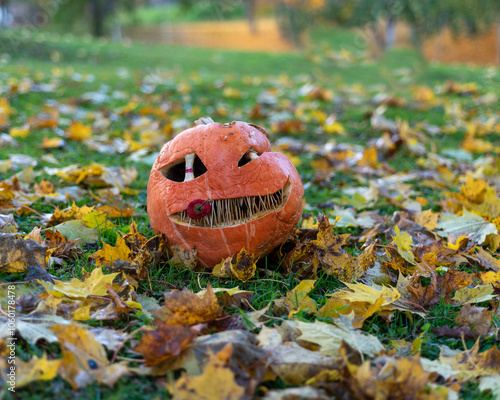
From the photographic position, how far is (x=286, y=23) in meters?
24.2

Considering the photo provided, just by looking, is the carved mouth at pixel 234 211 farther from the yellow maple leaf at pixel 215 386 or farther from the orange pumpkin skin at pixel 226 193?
the yellow maple leaf at pixel 215 386

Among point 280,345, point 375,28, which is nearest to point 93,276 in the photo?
point 280,345

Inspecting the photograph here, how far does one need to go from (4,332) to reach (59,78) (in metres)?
6.17

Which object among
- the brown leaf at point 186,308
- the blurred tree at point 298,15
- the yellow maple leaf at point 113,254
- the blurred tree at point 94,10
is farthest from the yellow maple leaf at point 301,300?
the blurred tree at point 94,10

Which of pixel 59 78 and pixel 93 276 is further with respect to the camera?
pixel 59 78

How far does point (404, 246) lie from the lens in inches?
76.6

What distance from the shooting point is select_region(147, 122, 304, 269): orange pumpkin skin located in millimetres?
1753

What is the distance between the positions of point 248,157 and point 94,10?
811 inches

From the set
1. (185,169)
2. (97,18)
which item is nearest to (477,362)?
(185,169)

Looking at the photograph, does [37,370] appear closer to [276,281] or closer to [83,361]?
[83,361]

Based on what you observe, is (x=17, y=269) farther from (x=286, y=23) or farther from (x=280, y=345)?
(x=286, y=23)

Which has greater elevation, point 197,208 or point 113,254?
point 197,208

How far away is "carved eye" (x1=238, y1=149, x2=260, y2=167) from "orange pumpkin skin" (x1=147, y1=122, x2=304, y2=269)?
12 mm

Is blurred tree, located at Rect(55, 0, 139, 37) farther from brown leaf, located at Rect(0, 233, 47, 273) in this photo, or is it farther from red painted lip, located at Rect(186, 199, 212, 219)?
red painted lip, located at Rect(186, 199, 212, 219)
